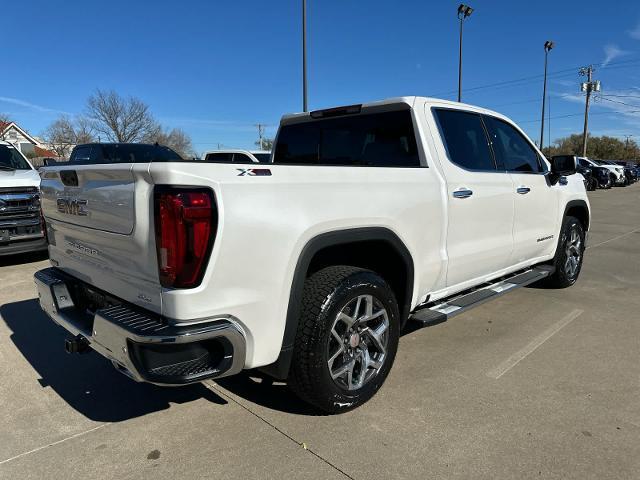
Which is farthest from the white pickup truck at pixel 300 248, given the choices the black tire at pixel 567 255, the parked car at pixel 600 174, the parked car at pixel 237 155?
the parked car at pixel 600 174

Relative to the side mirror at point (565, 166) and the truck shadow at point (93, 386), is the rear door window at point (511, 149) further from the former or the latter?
the truck shadow at point (93, 386)

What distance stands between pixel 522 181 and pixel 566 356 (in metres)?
1.59

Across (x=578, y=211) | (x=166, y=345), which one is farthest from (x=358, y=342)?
(x=578, y=211)

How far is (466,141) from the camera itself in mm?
3951

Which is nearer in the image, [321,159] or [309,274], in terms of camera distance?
[309,274]

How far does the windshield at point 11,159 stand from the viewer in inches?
306

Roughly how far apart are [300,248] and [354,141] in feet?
5.78

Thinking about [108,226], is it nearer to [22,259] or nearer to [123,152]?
[22,259]

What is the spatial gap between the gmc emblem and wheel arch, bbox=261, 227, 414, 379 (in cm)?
125

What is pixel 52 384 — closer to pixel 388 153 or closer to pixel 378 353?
pixel 378 353

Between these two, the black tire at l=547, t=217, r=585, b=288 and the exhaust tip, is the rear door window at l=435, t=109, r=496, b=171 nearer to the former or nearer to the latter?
the black tire at l=547, t=217, r=585, b=288

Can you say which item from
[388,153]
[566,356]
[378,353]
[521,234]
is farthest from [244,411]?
[521,234]

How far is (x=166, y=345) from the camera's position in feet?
7.02

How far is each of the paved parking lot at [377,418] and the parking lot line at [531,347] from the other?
0.02 meters
